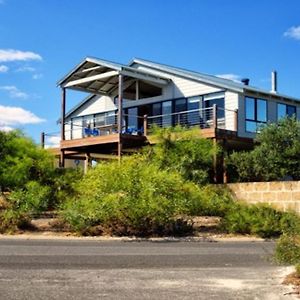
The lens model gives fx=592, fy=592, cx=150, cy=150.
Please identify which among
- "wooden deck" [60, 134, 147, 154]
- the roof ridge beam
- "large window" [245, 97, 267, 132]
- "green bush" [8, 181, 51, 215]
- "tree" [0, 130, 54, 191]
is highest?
the roof ridge beam

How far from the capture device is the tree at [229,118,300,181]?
25328mm

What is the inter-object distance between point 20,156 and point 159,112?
1344 centimetres

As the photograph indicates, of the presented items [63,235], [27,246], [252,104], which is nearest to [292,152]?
[252,104]

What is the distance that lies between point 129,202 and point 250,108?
51.3ft

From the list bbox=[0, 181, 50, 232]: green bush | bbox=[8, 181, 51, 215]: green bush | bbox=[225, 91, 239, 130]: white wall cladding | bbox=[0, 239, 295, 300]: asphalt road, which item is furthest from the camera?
bbox=[225, 91, 239, 130]: white wall cladding

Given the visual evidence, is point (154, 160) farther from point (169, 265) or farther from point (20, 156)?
point (169, 265)

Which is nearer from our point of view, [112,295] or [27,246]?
[112,295]

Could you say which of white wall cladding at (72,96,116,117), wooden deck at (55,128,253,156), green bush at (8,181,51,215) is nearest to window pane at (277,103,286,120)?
wooden deck at (55,128,253,156)

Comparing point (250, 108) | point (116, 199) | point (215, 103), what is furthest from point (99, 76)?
point (116, 199)

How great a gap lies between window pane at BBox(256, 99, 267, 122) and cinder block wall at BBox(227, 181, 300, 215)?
8.79 metres

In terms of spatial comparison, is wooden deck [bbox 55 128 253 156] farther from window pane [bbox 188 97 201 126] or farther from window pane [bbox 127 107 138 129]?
window pane [bbox 188 97 201 126]

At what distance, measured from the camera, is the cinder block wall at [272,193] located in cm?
2330

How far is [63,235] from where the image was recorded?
1909 centimetres

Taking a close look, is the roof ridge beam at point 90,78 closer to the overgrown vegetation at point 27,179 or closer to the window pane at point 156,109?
the window pane at point 156,109
